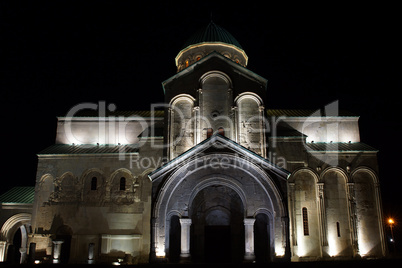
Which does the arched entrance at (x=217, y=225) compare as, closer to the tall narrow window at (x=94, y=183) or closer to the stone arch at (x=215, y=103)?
the stone arch at (x=215, y=103)

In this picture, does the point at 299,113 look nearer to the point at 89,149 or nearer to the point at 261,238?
the point at 261,238

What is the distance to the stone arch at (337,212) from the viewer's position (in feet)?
83.8

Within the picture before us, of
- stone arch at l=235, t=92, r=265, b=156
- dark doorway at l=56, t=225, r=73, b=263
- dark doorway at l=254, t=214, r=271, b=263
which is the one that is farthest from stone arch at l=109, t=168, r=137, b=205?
dark doorway at l=254, t=214, r=271, b=263

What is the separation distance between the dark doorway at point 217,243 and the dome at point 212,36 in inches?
629

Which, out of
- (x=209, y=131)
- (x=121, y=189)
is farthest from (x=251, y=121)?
(x=121, y=189)

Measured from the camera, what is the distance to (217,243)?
24.3 meters

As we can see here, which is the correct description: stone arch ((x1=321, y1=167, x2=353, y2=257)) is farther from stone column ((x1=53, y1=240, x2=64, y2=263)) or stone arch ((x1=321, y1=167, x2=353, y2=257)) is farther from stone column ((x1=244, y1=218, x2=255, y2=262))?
stone column ((x1=53, y1=240, x2=64, y2=263))

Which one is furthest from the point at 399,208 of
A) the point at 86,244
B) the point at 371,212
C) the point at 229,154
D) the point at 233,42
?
the point at 86,244

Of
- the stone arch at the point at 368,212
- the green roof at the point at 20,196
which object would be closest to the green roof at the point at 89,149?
the green roof at the point at 20,196

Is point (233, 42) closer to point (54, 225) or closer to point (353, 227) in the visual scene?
point (353, 227)

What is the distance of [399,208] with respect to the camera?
4784 centimetres

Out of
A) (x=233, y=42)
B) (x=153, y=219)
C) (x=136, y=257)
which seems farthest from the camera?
(x=233, y=42)

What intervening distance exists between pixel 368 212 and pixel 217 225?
1034 cm

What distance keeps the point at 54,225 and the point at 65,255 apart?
2.52 meters
